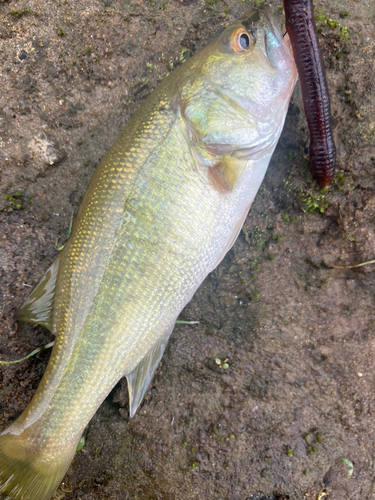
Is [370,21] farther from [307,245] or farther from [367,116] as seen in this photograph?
[307,245]

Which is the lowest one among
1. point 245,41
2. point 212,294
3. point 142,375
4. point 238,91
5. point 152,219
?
point 212,294

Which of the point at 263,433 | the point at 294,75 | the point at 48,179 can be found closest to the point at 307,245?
the point at 294,75

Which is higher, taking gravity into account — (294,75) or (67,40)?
(67,40)

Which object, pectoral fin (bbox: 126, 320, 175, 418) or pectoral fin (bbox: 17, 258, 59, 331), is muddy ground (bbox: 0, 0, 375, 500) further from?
pectoral fin (bbox: 17, 258, 59, 331)

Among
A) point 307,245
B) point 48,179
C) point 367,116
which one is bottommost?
point 307,245

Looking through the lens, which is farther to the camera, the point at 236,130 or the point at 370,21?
the point at 370,21

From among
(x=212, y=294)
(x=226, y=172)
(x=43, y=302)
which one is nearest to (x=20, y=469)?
(x=43, y=302)

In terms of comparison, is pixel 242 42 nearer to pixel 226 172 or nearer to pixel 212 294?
pixel 226 172

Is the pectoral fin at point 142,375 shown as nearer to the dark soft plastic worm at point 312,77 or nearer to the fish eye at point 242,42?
the dark soft plastic worm at point 312,77
